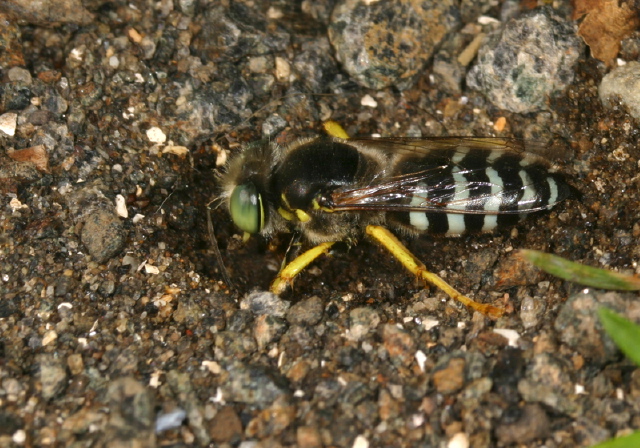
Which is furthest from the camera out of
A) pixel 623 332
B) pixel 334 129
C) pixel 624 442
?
pixel 334 129

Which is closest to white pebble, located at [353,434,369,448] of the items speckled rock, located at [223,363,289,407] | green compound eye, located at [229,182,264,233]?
speckled rock, located at [223,363,289,407]

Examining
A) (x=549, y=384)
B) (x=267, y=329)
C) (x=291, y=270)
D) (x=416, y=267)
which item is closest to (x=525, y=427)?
(x=549, y=384)

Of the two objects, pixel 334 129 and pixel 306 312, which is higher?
pixel 334 129

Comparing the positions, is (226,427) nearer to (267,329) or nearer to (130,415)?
(130,415)

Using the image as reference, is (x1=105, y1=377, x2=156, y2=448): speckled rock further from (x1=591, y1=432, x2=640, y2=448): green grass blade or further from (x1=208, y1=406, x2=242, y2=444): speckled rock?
→ (x1=591, y1=432, x2=640, y2=448): green grass blade

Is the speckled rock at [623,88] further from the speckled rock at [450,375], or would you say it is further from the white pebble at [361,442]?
the white pebble at [361,442]

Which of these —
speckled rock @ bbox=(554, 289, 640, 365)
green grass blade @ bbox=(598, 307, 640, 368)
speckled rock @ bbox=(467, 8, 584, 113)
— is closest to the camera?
green grass blade @ bbox=(598, 307, 640, 368)
